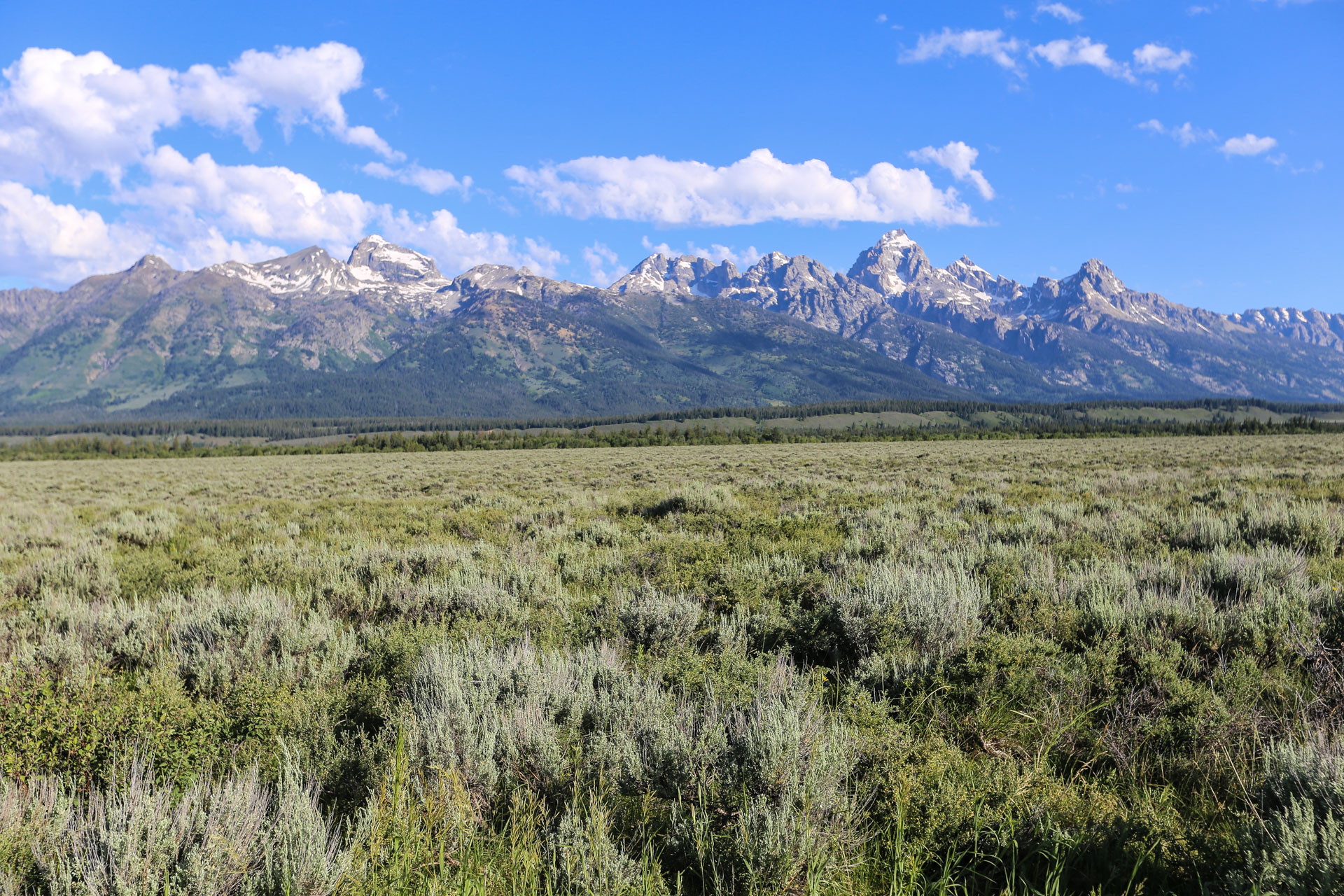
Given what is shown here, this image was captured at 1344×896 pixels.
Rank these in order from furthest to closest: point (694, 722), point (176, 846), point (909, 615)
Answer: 1. point (909, 615)
2. point (694, 722)
3. point (176, 846)

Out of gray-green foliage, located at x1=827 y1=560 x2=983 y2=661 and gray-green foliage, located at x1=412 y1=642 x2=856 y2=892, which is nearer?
gray-green foliage, located at x1=412 y1=642 x2=856 y2=892

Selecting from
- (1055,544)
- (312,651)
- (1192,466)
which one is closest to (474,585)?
(312,651)

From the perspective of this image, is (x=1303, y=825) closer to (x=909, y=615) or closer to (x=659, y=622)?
(x=909, y=615)

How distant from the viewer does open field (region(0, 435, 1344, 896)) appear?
2102 mm

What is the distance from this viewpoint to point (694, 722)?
3023 millimetres

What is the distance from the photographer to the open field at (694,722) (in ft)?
6.89

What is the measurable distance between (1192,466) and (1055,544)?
2097 centimetres

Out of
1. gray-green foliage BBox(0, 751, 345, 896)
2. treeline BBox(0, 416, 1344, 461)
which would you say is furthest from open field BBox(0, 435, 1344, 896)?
treeline BBox(0, 416, 1344, 461)

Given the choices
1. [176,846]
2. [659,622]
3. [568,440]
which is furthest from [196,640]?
[568,440]

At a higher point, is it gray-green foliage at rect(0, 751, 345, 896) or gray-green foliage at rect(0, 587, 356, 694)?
gray-green foliage at rect(0, 751, 345, 896)

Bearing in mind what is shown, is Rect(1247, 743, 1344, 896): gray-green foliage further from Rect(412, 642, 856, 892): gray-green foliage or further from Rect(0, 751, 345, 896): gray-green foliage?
Rect(0, 751, 345, 896): gray-green foliage

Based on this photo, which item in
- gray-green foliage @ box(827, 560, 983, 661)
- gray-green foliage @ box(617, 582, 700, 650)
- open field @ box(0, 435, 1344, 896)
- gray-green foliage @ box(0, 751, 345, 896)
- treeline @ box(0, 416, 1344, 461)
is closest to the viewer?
gray-green foliage @ box(0, 751, 345, 896)

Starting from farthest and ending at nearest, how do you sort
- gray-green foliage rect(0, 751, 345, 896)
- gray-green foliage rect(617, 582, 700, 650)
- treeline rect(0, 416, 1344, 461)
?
treeline rect(0, 416, 1344, 461) < gray-green foliage rect(617, 582, 700, 650) < gray-green foliage rect(0, 751, 345, 896)

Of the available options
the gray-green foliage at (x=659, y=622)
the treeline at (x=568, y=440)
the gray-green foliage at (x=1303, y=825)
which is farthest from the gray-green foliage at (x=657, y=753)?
the treeline at (x=568, y=440)
